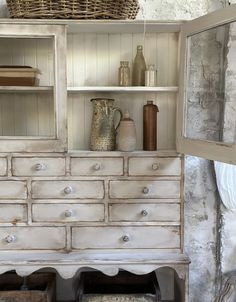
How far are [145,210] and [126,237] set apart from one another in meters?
0.16

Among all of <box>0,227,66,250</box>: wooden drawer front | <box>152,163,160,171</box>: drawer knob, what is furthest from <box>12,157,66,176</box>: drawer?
<box>152,163,160,171</box>: drawer knob

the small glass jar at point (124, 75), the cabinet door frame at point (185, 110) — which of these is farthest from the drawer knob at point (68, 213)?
the small glass jar at point (124, 75)

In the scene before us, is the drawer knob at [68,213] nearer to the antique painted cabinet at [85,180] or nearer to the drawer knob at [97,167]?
the antique painted cabinet at [85,180]

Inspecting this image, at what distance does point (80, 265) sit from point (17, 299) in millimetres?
388

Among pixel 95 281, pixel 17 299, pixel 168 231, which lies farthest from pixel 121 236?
pixel 17 299

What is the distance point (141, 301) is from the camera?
74.1 inches

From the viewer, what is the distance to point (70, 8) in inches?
69.0

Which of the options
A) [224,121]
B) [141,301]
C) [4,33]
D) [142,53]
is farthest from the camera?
[142,53]

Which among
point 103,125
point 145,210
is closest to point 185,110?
point 103,125

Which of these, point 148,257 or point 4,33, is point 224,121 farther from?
point 4,33

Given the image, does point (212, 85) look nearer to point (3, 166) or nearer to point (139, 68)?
point (139, 68)

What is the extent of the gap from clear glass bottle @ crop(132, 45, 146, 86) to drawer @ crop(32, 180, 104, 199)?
1.86 ft

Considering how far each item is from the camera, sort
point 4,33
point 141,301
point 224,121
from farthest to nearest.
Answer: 1. point 141,301
2. point 4,33
3. point 224,121

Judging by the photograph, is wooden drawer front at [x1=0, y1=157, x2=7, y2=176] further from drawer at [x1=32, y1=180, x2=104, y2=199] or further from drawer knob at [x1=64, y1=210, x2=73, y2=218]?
drawer knob at [x1=64, y1=210, x2=73, y2=218]
